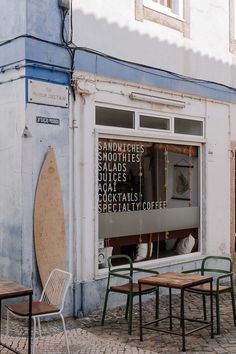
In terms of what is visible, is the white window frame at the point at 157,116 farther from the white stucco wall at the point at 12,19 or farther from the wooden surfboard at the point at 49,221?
the white stucco wall at the point at 12,19

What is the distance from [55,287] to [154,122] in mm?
3191

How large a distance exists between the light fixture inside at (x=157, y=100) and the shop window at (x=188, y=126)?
0.27m

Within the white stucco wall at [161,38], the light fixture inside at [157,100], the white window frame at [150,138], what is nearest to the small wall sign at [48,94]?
the white window frame at [150,138]

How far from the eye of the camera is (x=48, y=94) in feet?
20.9

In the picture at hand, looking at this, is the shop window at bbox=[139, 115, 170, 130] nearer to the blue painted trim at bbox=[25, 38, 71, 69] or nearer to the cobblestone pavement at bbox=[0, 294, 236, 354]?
the blue painted trim at bbox=[25, 38, 71, 69]

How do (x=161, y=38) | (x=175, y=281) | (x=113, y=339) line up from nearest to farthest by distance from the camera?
(x=175, y=281)
(x=113, y=339)
(x=161, y=38)

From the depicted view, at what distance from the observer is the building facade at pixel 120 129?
6262 millimetres

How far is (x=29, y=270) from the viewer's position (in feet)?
20.2

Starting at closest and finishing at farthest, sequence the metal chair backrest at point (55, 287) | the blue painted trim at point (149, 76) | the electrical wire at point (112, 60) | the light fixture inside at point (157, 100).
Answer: the metal chair backrest at point (55, 287) → the electrical wire at point (112, 60) → the blue painted trim at point (149, 76) → the light fixture inside at point (157, 100)

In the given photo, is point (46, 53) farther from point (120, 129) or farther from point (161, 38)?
point (161, 38)

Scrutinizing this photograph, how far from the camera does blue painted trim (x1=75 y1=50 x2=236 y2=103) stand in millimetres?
6852

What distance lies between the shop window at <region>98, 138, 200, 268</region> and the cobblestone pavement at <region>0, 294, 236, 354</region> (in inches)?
41.8

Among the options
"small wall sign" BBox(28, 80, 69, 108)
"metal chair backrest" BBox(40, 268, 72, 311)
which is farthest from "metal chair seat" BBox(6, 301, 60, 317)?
"small wall sign" BBox(28, 80, 69, 108)

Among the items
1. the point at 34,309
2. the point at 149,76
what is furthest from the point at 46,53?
A: the point at 34,309
